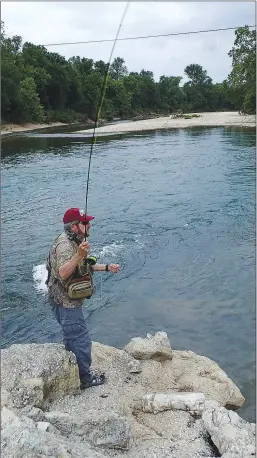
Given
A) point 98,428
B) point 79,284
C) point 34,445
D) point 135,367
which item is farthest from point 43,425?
point 135,367

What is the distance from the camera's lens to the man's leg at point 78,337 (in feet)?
16.6

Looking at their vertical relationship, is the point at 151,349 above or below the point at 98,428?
below

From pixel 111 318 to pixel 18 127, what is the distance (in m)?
47.1

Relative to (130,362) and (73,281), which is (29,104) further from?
(73,281)

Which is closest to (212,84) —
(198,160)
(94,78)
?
(94,78)

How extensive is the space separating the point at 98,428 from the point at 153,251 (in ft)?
23.9

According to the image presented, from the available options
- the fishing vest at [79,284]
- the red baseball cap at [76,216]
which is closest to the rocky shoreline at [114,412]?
the fishing vest at [79,284]

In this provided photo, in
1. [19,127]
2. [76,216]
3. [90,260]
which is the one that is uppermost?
[19,127]

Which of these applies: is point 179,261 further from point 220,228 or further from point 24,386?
point 24,386

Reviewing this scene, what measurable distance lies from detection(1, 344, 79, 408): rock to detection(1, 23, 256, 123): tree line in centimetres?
1996

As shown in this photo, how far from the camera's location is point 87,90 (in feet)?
241

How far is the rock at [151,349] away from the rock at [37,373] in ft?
4.27

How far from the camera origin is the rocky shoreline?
394 centimetres

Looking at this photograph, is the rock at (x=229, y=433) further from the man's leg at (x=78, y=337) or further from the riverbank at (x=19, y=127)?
the riverbank at (x=19, y=127)
